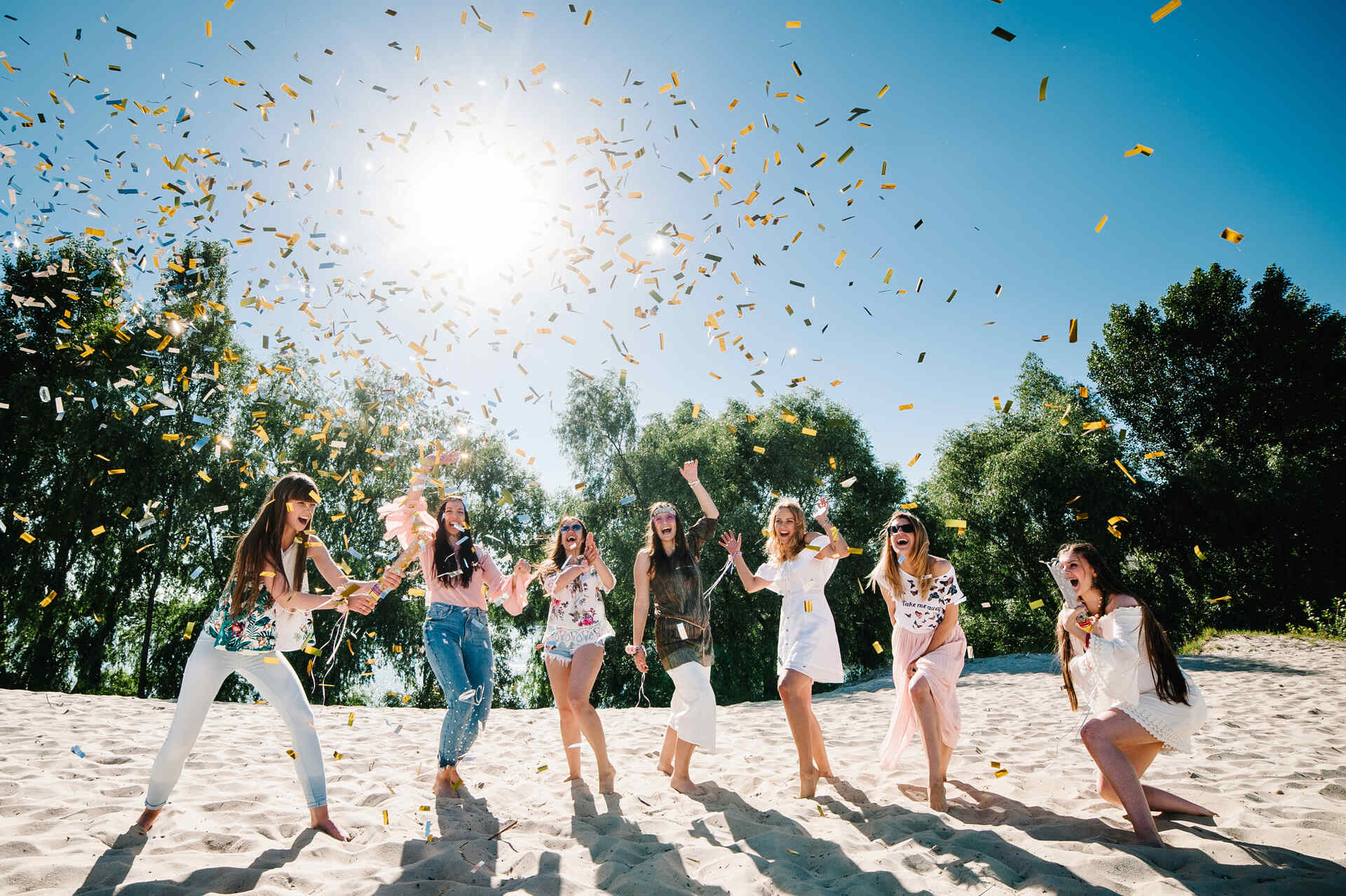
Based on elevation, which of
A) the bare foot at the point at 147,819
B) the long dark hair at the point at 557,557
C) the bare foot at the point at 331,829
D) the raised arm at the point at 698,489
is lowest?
the bare foot at the point at 331,829

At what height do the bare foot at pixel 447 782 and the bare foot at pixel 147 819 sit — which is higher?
the bare foot at pixel 147 819

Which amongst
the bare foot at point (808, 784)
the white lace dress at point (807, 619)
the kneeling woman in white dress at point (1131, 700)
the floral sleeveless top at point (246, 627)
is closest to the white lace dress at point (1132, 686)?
the kneeling woman in white dress at point (1131, 700)

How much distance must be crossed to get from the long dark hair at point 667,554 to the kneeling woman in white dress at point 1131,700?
8.99ft

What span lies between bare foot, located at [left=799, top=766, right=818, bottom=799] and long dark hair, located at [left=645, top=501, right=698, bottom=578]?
1688 mm

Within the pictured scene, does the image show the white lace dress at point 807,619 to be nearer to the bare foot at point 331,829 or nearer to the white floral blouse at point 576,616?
the white floral blouse at point 576,616

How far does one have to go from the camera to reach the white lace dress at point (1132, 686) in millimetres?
3471

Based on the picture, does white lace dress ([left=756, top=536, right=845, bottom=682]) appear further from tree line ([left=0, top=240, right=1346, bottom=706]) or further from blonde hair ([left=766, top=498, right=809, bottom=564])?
tree line ([left=0, top=240, right=1346, bottom=706])

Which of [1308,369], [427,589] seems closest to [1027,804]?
[427,589]

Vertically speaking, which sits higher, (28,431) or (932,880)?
(28,431)

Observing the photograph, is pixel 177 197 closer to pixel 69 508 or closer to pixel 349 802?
pixel 349 802

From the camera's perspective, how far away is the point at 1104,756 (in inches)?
137

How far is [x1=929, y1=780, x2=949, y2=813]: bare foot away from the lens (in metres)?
3.92

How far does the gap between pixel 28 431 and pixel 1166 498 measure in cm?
3331

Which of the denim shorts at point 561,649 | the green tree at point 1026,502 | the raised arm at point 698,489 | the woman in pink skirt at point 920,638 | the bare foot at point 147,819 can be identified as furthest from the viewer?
the green tree at point 1026,502
